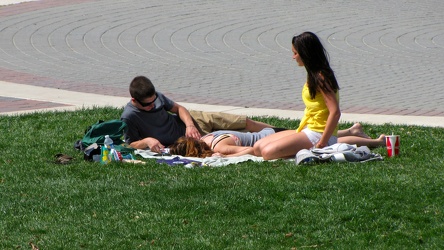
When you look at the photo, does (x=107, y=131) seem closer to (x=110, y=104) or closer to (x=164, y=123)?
(x=164, y=123)

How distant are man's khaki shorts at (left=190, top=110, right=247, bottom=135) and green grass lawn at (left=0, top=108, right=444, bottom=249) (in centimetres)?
116

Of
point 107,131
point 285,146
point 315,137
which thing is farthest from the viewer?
point 107,131

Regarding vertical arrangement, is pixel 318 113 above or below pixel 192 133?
above

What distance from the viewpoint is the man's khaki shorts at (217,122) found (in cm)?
934

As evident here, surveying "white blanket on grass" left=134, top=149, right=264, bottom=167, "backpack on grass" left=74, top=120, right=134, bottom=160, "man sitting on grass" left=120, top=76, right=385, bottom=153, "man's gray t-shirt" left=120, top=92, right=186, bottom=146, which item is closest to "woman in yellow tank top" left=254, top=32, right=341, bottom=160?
"white blanket on grass" left=134, top=149, right=264, bottom=167

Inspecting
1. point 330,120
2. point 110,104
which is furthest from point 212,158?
point 110,104

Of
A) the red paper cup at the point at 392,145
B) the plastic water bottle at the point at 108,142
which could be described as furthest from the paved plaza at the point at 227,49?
the plastic water bottle at the point at 108,142

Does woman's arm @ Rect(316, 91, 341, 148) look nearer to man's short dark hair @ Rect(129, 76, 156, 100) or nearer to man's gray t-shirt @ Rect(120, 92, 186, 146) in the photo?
man's gray t-shirt @ Rect(120, 92, 186, 146)

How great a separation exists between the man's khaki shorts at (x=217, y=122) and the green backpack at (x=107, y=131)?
82cm

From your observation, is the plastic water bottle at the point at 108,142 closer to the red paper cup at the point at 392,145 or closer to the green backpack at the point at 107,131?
the green backpack at the point at 107,131

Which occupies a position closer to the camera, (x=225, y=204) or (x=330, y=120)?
(x=225, y=204)

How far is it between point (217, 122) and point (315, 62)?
1395 mm

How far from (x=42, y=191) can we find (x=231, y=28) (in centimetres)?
1108

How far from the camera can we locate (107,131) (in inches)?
352
